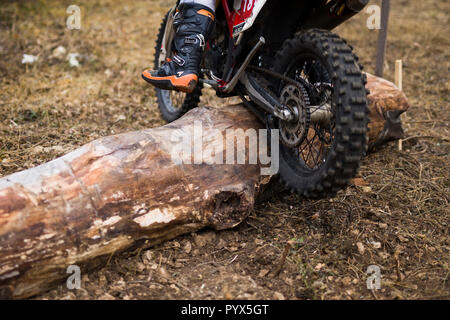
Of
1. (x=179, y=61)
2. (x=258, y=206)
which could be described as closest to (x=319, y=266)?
(x=258, y=206)

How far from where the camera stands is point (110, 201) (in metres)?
2.32

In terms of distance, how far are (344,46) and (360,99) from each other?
0.34m

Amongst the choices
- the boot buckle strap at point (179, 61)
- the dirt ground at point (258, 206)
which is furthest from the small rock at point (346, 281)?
the boot buckle strap at point (179, 61)

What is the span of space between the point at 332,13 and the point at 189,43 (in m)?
0.96

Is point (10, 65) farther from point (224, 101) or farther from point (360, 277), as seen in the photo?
point (360, 277)

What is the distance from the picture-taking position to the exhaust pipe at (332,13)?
8.97 feet

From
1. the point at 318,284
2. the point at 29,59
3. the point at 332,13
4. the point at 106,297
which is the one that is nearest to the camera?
the point at 106,297

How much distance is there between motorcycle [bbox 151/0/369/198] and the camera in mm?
2348

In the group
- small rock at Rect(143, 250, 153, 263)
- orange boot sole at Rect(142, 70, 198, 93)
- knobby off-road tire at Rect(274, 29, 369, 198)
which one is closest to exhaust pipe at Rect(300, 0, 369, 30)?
knobby off-road tire at Rect(274, 29, 369, 198)

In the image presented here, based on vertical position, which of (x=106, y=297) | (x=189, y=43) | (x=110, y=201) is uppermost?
(x=189, y=43)

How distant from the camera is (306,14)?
9.89 ft

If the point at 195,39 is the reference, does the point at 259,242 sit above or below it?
below

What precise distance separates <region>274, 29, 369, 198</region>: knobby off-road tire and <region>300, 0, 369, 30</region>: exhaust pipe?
347mm

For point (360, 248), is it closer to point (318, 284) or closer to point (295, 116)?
point (318, 284)
